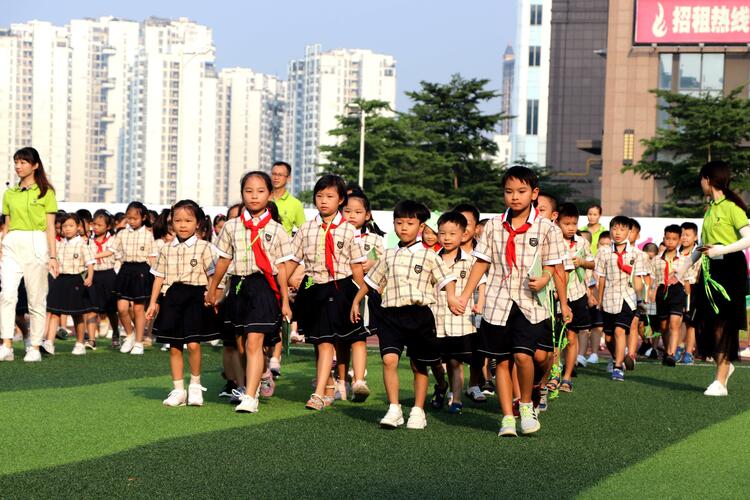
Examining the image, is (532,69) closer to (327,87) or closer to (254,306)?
(327,87)

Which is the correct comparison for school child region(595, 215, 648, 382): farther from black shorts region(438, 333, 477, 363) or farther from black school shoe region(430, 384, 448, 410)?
black shorts region(438, 333, 477, 363)

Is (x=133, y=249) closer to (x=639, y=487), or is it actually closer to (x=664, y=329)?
(x=664, y=329)

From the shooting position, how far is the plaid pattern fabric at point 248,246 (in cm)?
891

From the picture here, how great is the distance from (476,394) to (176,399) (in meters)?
2.62

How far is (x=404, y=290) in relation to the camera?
8320 millimetres

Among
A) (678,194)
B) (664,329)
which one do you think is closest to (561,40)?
(678,194)

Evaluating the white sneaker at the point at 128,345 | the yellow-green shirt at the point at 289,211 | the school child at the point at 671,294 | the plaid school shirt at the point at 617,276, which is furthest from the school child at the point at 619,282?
the white sneaker at the point at 128,345

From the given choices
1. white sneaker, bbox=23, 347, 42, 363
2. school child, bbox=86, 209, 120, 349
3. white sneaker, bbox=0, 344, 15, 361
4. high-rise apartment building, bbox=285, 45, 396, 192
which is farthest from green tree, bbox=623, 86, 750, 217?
high-rise apartment building, bbox=285, 45, 396, 192

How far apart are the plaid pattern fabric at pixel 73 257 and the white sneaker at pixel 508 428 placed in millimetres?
8007

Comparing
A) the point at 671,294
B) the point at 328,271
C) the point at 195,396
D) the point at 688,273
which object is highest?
the point at 328,271

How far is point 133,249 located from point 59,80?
13028cm

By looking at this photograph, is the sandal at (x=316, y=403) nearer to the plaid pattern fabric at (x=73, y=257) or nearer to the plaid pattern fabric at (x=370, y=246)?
the plaid pattern fabric at (x=370, y=246)

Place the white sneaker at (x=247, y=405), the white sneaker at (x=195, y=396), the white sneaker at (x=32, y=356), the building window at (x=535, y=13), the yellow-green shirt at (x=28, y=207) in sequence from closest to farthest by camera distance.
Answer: the white sneaker at (x=247, y=405) < the white sneaker at (x=195, y=396) < the yellow-green shirt at (x=28, y=207) < the white sneaker at (x=32, y=356) < the building window at (x=535, y=13)

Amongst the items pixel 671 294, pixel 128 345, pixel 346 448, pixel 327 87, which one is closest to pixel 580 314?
pixel 671 294
